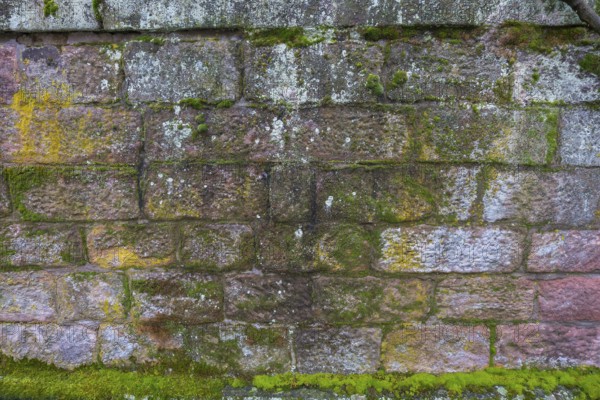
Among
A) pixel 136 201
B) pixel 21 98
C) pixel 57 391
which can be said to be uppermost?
pixel 21 98

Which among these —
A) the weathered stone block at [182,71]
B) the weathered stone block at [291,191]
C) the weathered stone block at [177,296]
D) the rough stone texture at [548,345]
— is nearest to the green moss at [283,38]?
the weathered stone block at [182,71]

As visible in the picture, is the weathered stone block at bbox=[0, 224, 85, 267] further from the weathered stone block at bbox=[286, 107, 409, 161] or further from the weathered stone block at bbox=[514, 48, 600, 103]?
the weathered stone block at bbox=[514, 48, 600, 103]

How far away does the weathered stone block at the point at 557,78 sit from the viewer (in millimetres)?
1815

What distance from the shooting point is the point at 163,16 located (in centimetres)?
183

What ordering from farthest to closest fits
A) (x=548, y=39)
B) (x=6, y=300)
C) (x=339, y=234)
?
(x=6, y=300) < (x=339, y=234) < (x=548, y=39)

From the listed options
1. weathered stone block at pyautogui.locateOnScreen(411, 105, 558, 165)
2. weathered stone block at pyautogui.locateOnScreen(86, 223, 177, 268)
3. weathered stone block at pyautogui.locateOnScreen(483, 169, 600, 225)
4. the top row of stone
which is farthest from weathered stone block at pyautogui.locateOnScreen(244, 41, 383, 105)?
weathered stone block at pyautogui.locateOnScreen(86, 223, 177, 268)

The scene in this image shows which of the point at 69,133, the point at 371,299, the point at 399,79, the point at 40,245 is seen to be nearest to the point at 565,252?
the point at 371,299

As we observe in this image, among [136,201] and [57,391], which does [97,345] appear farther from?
[136,201]

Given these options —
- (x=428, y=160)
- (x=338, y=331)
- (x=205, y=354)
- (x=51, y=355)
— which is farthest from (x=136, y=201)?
(x=428, y=160)

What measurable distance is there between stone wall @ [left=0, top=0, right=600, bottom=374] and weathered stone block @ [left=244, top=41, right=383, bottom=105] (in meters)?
0.01

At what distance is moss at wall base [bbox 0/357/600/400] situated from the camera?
1.98 meters

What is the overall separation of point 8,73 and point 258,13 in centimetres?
136

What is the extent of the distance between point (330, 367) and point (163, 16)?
2.08m

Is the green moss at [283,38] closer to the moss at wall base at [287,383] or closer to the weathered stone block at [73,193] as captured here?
the weathered stone block at [73,193]
